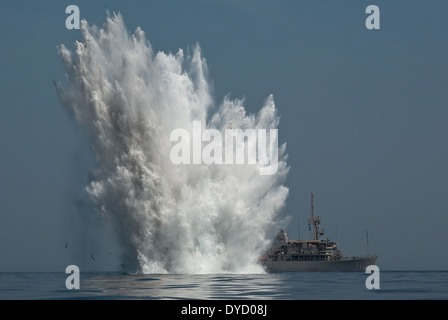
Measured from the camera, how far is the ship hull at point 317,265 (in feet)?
525

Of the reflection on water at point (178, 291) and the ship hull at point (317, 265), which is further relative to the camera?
the ship hull at point (317, 265)

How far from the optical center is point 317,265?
160125 millimetres

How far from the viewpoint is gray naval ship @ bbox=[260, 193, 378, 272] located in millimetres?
160625

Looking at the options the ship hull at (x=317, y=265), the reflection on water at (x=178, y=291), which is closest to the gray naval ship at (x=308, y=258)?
the ship hull at (x=317, y=265)

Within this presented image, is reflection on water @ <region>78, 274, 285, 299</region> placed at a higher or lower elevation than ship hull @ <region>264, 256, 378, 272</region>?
lower

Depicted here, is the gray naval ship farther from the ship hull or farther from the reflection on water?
the reflection on water

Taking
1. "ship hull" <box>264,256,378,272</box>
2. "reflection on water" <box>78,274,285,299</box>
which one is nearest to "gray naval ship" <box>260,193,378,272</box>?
"ship hull" <box>264,256,378,272</box>

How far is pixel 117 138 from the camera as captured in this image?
87562mm

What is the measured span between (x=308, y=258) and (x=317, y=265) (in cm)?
474

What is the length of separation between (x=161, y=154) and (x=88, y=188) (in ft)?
33.2

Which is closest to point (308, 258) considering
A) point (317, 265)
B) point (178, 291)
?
point (317, 265)

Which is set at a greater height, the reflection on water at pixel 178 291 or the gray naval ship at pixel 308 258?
the gray naval ship at pixel 308 258

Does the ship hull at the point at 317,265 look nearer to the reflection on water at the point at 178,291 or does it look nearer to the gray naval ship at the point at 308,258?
the gray naval ship at the point at 308,258
